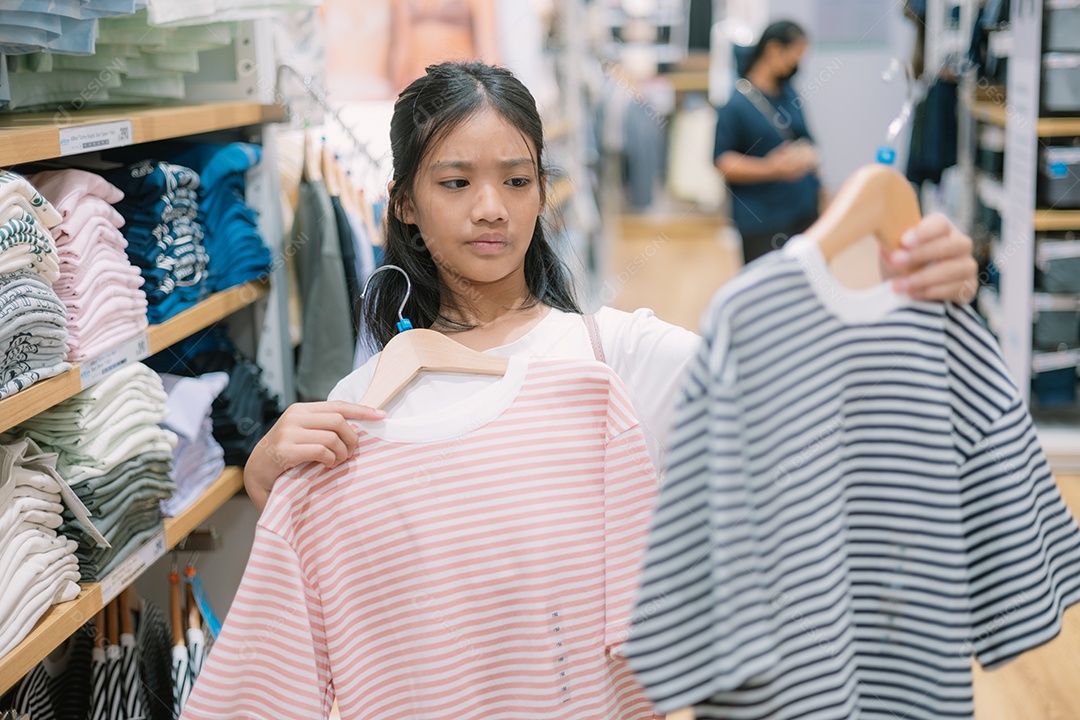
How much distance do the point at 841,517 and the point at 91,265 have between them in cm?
148

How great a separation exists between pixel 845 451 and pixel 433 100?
75cm

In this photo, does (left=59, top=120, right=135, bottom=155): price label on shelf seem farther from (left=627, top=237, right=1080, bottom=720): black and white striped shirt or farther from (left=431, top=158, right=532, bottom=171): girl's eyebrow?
(left=627, top=237, right=1080, bottom=720): black and white striped shirt

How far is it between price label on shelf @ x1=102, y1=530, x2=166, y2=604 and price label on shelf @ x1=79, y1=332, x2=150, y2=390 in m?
0.34

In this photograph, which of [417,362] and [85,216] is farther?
[85,216]

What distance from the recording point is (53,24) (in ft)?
5.96

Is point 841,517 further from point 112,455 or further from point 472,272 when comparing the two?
point 112,455

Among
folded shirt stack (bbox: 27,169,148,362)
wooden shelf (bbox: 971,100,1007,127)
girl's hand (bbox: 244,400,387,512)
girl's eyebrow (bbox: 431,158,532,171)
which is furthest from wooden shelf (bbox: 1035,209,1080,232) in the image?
girl's hand (bbox: 244,400,387,512)

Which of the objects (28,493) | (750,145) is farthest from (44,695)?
(750,145)

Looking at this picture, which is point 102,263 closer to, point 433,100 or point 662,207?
point 433,100

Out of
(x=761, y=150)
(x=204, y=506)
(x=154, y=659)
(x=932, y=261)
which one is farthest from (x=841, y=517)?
(x=761, y=150)

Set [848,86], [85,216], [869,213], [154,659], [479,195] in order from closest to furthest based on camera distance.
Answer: [869,213] < [479,195] < [85,216] < [154,659] < [848,86]

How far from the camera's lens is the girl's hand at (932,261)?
1.13 metres

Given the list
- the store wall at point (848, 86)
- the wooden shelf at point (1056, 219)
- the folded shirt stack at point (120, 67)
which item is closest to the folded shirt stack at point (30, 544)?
the folded shirt stack at point (120, 67)

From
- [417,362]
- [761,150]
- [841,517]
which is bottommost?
[841,517]
